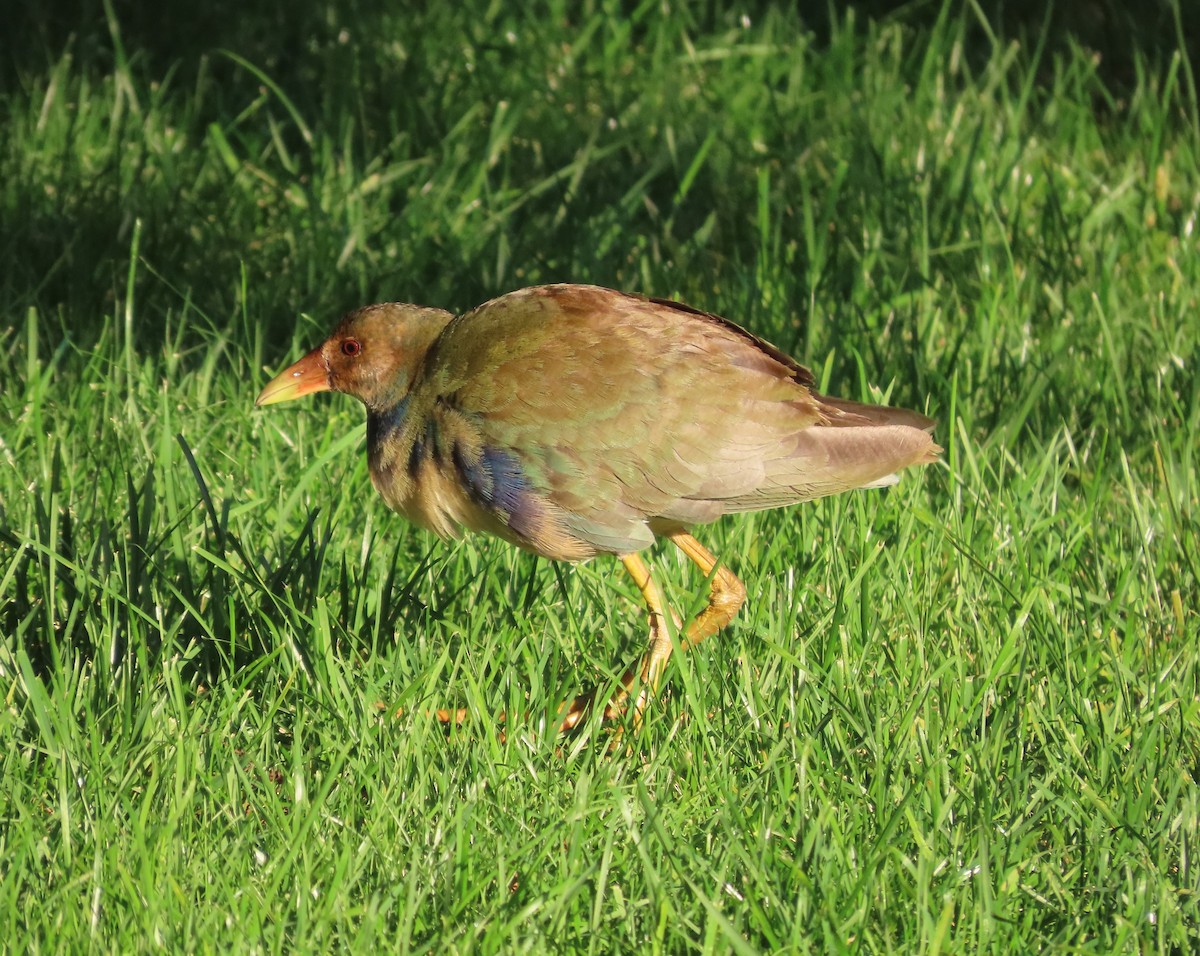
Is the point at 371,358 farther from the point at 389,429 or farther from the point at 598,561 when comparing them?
the point at 598,561

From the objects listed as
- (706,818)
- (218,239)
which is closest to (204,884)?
(706,818)

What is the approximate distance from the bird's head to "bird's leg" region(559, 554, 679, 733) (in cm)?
68

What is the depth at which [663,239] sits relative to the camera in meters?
5.29

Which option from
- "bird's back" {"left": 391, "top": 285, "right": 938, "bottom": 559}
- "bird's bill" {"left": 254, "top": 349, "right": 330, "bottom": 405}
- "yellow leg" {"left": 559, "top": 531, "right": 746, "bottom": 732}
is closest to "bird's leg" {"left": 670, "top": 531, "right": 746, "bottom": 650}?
"yellow leg" {"left": 559, "top": 531, "right": 746, "bottom": 732}

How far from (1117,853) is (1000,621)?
817mm

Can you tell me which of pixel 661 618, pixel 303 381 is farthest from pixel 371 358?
pixel 661 618

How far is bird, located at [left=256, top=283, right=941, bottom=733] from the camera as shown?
3361 millimetres

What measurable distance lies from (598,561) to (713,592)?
1.60 ft

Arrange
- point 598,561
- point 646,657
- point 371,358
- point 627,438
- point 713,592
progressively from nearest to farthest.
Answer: point 627,438
point 646,657
point 713,592
point 371,358
point 598,561

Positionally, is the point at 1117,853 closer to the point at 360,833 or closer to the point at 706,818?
the point at 706,818

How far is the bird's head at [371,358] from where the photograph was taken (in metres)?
3.76

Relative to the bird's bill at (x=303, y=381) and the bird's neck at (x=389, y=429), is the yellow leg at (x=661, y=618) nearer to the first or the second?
the bird's neck at (x=389, y=429)

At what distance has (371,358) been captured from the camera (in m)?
3.76

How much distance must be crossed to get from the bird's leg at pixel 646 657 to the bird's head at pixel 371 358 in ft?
2.24
